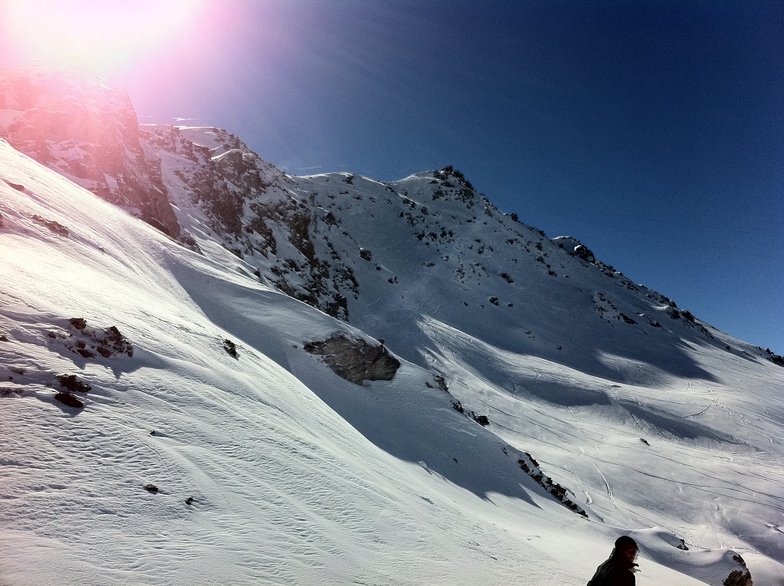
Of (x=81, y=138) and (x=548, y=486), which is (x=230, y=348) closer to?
(x=548, y=486)

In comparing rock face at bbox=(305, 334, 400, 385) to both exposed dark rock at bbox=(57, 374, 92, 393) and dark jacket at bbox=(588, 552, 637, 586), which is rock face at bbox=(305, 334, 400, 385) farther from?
dark jacket at bbox=(588, 552, 637, 586)

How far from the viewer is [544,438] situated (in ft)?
115

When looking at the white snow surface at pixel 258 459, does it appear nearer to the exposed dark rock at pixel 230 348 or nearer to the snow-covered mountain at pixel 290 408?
the snow-covered mountain at pixel 290 408

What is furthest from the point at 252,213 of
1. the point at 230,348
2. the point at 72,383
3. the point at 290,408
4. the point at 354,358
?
the point at 72,383

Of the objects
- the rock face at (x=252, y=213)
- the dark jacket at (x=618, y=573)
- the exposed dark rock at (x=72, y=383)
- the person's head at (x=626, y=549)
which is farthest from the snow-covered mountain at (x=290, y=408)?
the person's head at (x=626, y=549)

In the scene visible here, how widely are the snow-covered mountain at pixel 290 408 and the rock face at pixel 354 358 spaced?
143 millimetres

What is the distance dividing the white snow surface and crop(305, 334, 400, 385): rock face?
0.75m

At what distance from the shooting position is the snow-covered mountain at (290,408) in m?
5.50

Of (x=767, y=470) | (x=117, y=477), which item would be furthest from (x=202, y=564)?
(x=767, y=470)

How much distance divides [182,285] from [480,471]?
1893 centimetres

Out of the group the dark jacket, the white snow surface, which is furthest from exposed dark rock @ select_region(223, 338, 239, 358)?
the dark jacket

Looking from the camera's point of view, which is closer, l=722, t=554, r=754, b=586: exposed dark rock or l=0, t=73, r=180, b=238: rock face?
l=722, t=554, r=754, b=586: exposed dark rock

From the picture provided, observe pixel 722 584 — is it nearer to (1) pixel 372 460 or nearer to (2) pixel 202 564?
(1) pixel 372 460

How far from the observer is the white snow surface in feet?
16.4
